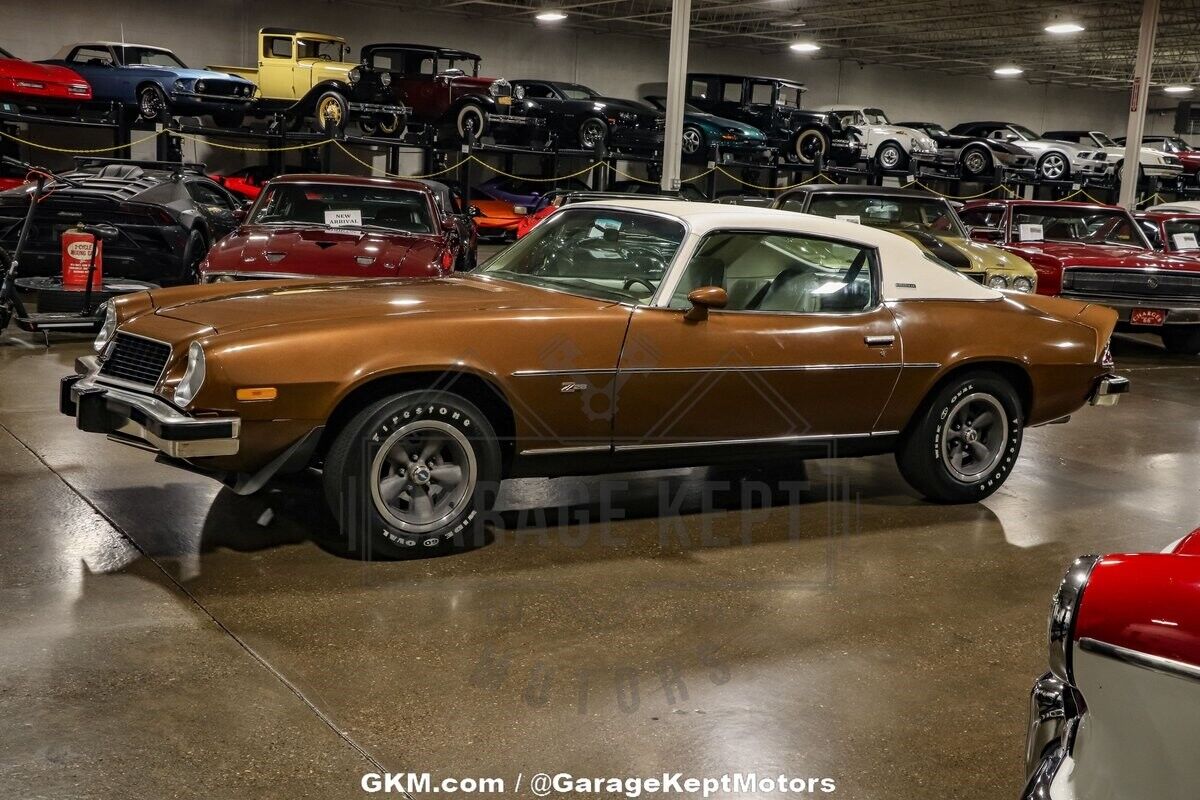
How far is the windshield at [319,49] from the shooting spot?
20.3 meters

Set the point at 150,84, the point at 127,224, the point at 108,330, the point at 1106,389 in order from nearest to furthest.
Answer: the point at 108,330 < the point at 1106,389 < the point at 127,224 < the point at 150,84

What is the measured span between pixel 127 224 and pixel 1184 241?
10.7 metres

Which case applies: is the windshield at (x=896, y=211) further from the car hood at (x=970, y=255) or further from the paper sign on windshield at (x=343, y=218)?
the paper sign on windshield at (x=343, y=218)

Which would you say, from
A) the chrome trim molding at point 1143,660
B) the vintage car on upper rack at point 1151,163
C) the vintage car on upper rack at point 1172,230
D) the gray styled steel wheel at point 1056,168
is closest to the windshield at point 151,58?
the vintage car on upper rack at point 1172,230

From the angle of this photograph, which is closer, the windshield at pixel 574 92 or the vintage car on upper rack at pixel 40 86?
the vintage car on upper rack at pixel 40 86

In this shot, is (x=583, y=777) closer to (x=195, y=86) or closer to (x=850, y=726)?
(x=850, y=726)

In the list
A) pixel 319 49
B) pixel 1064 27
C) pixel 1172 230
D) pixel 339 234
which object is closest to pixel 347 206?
pixel 339 234

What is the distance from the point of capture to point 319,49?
2058cm

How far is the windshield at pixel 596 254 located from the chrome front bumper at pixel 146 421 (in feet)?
5.43

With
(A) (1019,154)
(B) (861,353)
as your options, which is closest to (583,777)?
(B) (861,353)

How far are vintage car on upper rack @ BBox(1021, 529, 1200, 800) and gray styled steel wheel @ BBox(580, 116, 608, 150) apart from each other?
63.7 ft

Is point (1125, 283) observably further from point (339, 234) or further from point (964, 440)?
point (339, 234)

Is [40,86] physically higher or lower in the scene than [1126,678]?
higher

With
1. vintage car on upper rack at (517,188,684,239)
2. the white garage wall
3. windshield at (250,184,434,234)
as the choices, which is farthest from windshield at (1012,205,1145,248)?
the white garage wall
